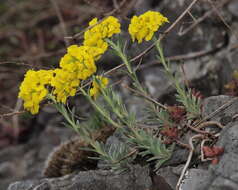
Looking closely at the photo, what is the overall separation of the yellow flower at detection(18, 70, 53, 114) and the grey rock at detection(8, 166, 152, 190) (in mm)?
557

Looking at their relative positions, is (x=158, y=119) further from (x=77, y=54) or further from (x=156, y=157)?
(x=77, y=54)

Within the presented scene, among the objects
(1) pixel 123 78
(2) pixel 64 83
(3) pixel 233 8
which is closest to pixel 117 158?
(2) pixel 64 83

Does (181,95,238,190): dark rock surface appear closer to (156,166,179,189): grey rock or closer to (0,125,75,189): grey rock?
(156,166,179,189): grey rock

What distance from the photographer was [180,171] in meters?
2.36

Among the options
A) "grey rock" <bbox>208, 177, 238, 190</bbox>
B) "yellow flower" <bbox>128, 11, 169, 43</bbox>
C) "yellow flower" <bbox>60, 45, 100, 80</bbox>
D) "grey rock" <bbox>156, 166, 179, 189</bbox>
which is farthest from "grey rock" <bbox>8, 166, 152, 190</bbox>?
"yellow flower" <bbox>128, 11, 169, 43</bbox>

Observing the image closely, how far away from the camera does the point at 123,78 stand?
3.54 metres

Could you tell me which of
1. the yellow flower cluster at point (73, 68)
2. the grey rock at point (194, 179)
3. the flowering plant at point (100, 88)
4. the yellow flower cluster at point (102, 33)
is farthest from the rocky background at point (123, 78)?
the yellow flower cluster at point (102, 33)

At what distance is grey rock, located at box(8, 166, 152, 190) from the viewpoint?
98.7 inches

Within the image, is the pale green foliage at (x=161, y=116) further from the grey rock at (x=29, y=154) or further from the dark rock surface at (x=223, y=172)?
the grey rock at (x=29, y=154)

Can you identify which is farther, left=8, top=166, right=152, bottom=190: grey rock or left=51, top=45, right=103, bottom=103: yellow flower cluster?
left=8, top=166, right=152, bottom=190: grey rock

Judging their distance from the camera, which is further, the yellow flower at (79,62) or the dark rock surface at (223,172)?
the yellow flower at (79,62)

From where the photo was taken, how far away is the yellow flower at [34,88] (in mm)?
2260

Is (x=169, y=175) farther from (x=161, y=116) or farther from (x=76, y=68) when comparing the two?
(x=76, y=68)

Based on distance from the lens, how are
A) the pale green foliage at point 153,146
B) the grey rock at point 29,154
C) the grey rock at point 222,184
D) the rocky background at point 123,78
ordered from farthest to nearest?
the grey rock at point 29,154 < the rocky background at point 123,78 < the pale green foliage at point 153,146 < the grey rock at point 222,184
